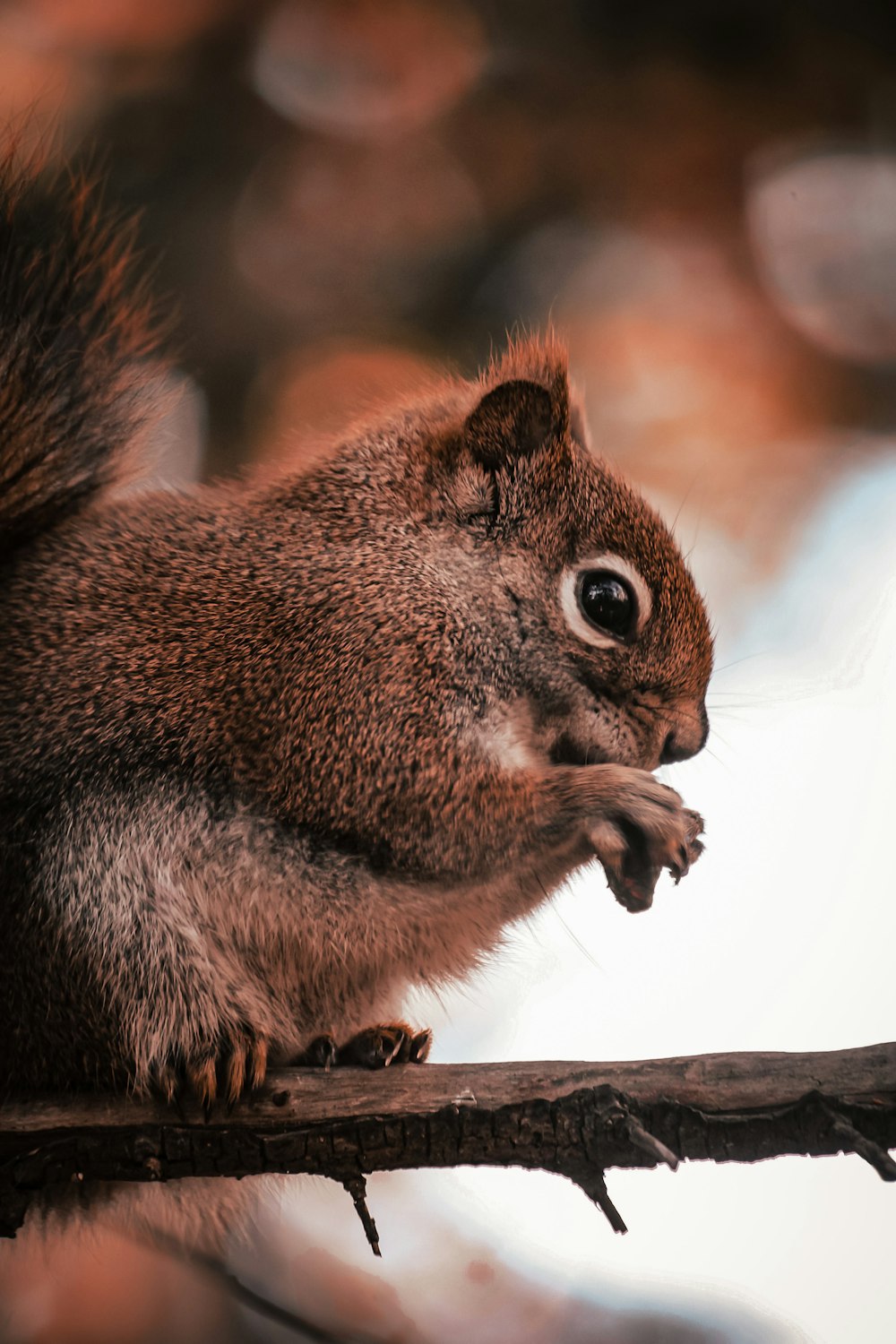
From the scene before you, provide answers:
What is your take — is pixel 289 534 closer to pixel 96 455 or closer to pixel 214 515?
pixel 214 515

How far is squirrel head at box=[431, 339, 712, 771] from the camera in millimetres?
968

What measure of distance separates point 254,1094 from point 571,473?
0.65 m

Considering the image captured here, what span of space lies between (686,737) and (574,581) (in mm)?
188

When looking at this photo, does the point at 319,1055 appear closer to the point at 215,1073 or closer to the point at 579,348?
the point at 215,1073

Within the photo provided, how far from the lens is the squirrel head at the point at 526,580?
3.14ft

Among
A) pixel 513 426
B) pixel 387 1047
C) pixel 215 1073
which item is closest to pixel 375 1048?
pixel 387 1047

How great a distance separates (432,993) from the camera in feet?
3.42

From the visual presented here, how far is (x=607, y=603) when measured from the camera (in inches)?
38.6

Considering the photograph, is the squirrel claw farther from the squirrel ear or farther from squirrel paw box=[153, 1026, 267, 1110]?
the squirrel ear

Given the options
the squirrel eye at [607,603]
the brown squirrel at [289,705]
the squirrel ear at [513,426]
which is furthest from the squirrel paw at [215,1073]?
the squirrel ear at [513,426]

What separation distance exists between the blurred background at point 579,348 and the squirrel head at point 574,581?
96mm

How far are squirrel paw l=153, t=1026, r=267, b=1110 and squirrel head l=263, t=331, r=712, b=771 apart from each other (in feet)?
1.03

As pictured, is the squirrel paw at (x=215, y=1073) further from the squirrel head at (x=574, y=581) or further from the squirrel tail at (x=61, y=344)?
the squirrel tail at (x=61, y=344)

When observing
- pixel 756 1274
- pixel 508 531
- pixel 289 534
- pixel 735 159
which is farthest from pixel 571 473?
pixel 756 1274
